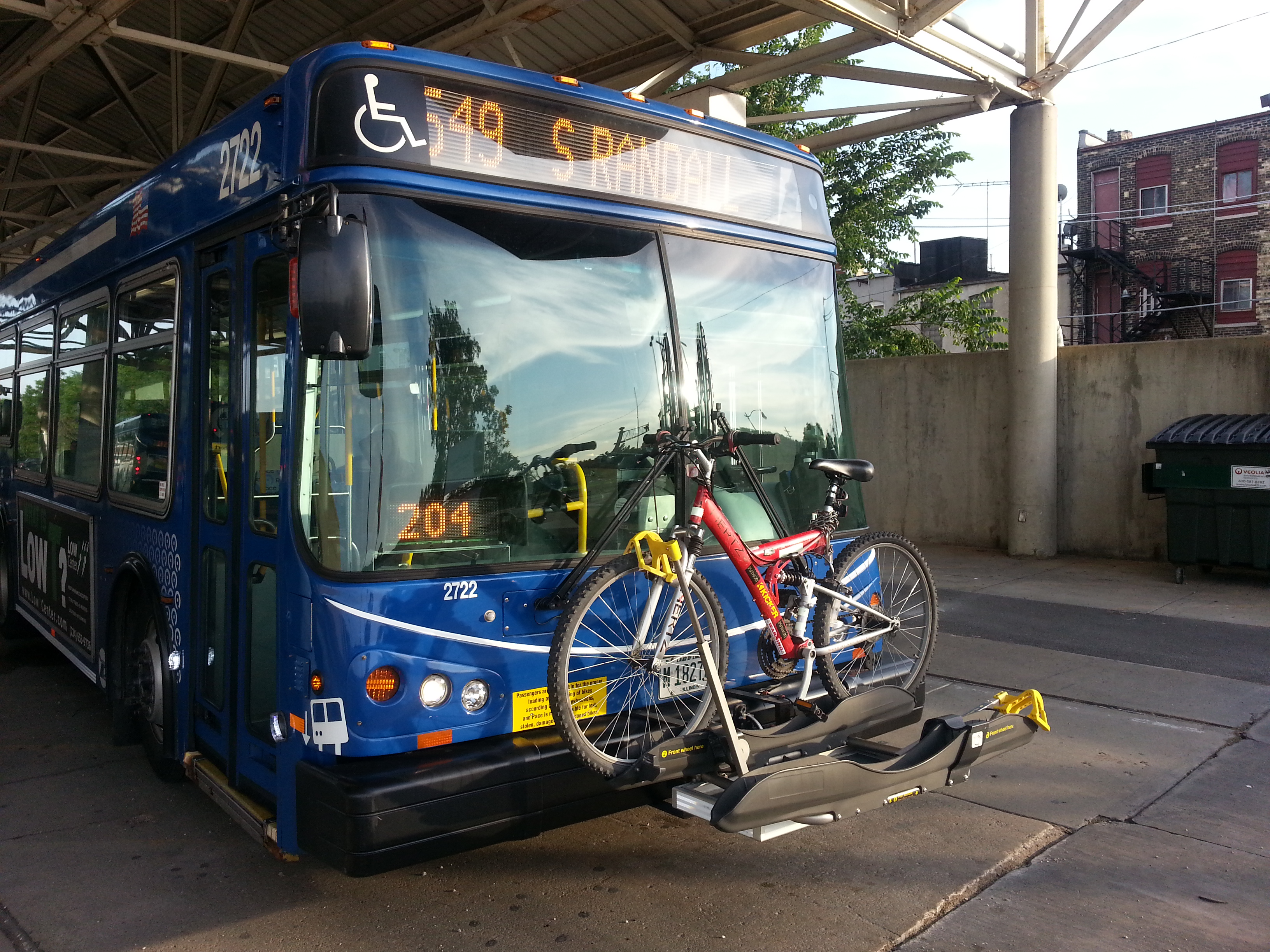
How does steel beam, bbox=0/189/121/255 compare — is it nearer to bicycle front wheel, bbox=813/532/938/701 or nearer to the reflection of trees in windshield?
the reflection of trees in windshield

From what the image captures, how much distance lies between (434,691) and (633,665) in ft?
2.36

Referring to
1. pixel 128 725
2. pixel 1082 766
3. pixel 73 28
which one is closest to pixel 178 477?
pixel 128 725

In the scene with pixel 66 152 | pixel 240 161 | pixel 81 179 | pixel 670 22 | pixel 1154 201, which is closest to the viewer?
pixel 240 161

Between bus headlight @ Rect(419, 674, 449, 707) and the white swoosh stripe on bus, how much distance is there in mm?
133

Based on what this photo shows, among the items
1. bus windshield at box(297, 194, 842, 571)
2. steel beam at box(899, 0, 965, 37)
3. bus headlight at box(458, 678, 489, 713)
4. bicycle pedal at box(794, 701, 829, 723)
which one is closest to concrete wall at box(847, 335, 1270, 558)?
steel beam at box(899, 0, 965, 37)

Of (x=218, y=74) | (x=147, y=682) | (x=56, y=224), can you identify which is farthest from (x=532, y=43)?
(x=56, y=224)

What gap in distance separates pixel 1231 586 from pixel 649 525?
336 inches

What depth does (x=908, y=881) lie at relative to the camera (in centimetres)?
410

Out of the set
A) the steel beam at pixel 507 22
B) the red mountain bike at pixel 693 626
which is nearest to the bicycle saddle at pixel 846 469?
the red mountain bike at pixel 693 626

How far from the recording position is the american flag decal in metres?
5.25

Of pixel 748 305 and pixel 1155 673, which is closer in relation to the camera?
pixel 748 305

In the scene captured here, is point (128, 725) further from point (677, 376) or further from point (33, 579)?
point (677, 376)

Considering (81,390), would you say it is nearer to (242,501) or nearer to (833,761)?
(242,501)

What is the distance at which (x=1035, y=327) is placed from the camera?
39.5ft
